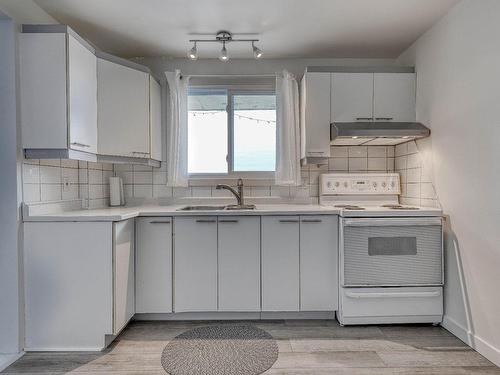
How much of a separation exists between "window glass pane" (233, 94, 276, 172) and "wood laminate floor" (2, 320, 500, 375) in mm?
1458

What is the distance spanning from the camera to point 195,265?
234 cm

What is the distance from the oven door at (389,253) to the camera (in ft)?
7.46

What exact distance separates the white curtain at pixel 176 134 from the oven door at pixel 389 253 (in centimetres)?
150

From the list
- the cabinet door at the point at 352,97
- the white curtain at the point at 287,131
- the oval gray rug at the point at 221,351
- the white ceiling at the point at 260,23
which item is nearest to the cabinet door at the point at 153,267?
the oval gray rug at the point at 221,351

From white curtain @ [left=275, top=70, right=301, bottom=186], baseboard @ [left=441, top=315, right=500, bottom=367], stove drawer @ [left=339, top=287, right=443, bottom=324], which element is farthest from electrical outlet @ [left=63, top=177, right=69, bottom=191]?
baseboard @ [left=441, top=315, right=500, bottom=367]

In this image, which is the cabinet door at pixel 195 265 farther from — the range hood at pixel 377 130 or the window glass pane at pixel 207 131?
the range hood at pixel 377 130

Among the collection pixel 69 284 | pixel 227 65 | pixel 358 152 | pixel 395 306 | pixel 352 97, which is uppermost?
pixel 227 65

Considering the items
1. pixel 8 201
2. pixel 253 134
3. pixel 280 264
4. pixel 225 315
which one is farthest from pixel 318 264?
pixel 8 201

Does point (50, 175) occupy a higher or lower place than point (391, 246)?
higher

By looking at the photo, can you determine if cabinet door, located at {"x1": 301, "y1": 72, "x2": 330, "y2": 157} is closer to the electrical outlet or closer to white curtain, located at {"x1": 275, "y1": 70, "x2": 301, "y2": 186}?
white curtain, located at {"x1": 275, "y1": 70, "x2": 301, "y2": 186}

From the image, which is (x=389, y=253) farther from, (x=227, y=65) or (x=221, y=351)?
(x=227, y=65)

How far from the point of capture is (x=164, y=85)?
296 cm

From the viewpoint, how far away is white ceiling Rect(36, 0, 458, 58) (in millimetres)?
2090

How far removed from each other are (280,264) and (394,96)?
1.74 meters
